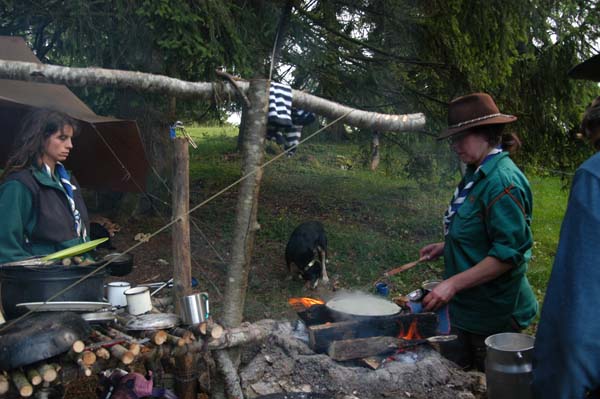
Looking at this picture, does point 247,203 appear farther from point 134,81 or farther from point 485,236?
point 485,236

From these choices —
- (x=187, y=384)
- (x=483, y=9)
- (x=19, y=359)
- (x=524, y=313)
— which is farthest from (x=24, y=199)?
(x=483, y=9)

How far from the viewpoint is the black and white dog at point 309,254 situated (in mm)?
7812

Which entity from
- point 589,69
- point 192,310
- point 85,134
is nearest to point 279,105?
point 192,310

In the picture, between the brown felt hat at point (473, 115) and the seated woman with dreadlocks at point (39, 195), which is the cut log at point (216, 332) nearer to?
the seated woman with dreadlocks at point (39, 195)

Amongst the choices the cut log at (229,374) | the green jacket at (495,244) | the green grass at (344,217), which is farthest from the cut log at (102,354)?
the green grass at (344,217)

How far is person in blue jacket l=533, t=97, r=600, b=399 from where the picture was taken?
1526 mm

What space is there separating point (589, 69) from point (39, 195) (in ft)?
11.1

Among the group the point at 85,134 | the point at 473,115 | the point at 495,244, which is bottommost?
the point at 495,244

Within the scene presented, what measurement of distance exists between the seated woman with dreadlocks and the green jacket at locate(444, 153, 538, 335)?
2782 mm

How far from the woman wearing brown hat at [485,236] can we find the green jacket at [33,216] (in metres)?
2.63

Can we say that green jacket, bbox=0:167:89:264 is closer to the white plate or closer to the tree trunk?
the white plate

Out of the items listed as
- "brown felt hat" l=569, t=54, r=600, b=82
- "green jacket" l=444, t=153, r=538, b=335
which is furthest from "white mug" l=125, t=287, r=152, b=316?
"brown felt hat" l=569, t=54, r=600, b=82

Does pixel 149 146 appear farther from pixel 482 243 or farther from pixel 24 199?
pixel 482 243

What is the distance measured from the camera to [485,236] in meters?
3.36
